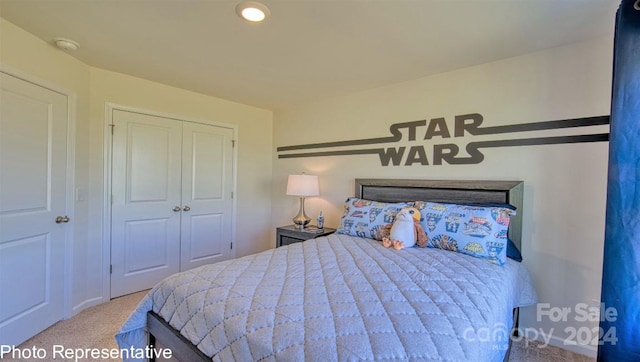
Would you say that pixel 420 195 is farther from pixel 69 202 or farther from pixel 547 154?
pixel 69 202

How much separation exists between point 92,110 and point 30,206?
1031 mm

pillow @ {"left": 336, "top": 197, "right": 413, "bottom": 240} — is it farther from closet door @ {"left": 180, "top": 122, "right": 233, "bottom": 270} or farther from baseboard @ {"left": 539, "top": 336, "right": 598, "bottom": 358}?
closet door @ {"left": 180, "top": 122, "right": 233, "bottom": 270}

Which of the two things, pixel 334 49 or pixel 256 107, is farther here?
pixel 256 107

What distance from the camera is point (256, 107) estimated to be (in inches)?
161

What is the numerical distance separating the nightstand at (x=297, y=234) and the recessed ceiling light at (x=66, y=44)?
2463 millimetres

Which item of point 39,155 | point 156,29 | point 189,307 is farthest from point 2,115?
point 189,307

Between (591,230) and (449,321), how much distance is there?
5.55ft

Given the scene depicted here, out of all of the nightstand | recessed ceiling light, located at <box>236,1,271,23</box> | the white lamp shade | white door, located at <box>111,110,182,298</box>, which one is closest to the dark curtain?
recessed ceiling light, located at <box>236,1,271,23</box>

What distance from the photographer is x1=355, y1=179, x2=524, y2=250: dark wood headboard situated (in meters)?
2.28

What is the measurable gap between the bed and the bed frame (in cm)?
1

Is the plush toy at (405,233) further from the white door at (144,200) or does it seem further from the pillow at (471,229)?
the white door at (144,200)

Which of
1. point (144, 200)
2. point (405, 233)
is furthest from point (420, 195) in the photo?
point (144, 200)

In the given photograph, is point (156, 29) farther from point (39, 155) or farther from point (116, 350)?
point (116, 350)

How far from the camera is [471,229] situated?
2.08 metres
